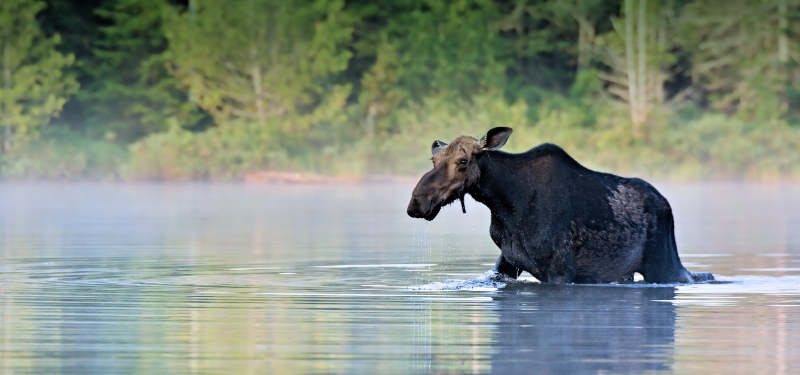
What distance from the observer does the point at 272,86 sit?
205 ft

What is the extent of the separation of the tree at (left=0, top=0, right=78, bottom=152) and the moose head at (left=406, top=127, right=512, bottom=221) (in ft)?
162

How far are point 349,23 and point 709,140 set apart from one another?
18036 millimetres

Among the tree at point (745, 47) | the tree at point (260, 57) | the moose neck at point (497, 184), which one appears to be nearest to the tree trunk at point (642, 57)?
the tree at point (745, 47)

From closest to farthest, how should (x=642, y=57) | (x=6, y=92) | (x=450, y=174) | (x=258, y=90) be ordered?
(x=450, y=174) → (x=642, y=57) → (x=6, y=92) → (x=258, y=90)

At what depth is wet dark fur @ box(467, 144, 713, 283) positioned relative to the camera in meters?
13.2

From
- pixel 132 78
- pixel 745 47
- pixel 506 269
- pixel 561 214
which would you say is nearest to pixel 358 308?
pixel 561 214

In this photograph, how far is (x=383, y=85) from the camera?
65188 millimetres

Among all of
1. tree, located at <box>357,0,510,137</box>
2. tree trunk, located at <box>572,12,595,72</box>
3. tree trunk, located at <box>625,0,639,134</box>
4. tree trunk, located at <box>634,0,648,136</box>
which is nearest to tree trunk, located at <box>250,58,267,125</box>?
tree, located at <box>357,0,510,137</box>

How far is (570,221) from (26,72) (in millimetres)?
51048

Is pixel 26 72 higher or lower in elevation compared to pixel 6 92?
higher

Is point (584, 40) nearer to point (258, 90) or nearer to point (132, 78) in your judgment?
point (258, 90)

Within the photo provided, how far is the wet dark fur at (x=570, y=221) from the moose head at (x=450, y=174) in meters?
0.17

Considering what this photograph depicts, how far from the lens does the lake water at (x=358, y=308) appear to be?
8.50m

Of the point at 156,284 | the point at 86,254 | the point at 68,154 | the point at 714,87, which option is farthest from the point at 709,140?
the point at 156,284
